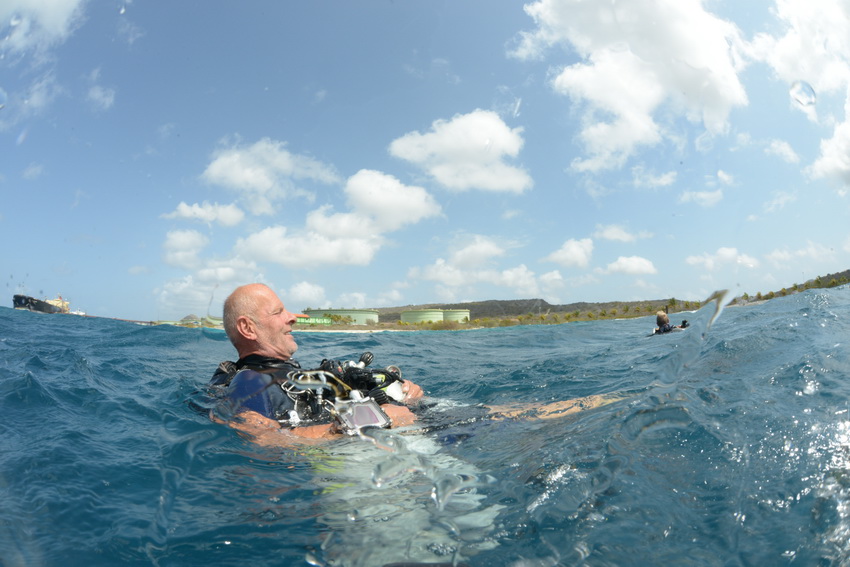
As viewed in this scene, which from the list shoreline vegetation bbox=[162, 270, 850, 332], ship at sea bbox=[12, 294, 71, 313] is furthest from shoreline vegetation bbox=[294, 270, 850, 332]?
ship at sea bbox=[12, 294, 71, 313]

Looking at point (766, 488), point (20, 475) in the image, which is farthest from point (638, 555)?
point (20, 475)

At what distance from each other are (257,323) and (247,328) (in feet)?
0.27

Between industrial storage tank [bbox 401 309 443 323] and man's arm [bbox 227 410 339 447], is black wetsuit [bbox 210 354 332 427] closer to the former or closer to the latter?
man's arm [bbox 227 410 339 447]

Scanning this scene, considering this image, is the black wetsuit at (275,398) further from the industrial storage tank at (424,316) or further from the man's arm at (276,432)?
the industrial storage tank at (424,316)

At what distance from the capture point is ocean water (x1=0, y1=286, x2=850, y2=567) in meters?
1.74

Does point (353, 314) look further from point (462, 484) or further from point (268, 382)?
point (462, 484)

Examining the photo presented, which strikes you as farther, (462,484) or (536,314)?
A: (536,314)

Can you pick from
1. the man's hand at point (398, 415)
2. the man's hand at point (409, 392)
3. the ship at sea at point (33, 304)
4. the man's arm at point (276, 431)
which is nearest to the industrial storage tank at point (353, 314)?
the ship at sea at point (33, 304)

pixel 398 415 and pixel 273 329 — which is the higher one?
pixel 273 329

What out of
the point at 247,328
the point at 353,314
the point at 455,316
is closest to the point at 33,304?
the point at 353,314

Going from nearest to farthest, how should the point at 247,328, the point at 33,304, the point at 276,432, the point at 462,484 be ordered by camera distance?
the point at 462,484 < the point at 276,432 < the point at 247,328 < the point at 33,304

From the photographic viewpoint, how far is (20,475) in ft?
8.09

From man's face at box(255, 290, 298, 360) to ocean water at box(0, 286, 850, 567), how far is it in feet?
1.98

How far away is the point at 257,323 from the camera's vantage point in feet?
12.1
